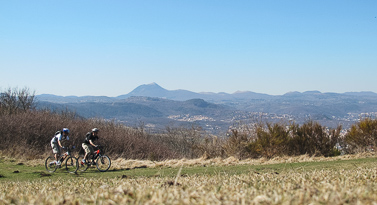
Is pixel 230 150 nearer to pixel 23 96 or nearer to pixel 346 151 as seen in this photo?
pixel 346 151

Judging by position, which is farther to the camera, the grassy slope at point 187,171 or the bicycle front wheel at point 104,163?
the bicycle front wheel at point 104,163


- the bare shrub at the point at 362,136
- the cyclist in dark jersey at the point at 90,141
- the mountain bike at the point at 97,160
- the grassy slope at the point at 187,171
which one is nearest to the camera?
the grassy slope at the point at 187,171

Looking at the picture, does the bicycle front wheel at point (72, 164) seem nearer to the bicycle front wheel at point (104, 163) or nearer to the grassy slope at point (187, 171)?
the grassy slope at point (187, 171)

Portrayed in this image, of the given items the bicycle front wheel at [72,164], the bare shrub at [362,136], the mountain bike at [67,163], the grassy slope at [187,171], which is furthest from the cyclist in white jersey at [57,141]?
the bare shrub at [362,136]

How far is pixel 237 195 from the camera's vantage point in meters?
3.88

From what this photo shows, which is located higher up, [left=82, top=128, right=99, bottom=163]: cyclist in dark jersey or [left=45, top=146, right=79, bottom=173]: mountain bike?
[left=82, top=128, right=99, bottom=163]: cyclist in dark jersey

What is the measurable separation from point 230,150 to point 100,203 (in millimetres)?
27934

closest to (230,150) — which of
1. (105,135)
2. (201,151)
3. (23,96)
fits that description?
(201,151)

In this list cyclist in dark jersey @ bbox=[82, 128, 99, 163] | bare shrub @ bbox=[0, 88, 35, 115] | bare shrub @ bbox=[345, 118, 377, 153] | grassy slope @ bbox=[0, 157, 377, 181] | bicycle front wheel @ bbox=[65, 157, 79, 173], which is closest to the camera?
grassy slope @ bbox=[0, 157, 377, 181]

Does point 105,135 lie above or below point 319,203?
below

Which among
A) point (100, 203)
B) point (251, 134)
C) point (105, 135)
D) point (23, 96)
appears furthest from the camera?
point (23, 96)

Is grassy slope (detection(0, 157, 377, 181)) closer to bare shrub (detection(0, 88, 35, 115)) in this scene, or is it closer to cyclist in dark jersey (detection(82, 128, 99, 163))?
cyclist in dark jersey (detection(82, 128, 99, 163))

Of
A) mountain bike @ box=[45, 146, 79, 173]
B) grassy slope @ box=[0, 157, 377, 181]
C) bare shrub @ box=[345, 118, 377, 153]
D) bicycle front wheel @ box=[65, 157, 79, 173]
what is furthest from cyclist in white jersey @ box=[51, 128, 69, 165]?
bare shrub @ box=[345, 118, 377, 153]

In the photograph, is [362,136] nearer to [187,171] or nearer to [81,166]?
[187,171]
